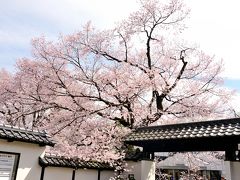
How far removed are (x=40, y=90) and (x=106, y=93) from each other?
3.62 metres

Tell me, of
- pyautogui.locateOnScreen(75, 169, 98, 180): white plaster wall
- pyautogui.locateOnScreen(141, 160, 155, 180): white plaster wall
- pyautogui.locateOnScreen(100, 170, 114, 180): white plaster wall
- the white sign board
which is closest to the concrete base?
pyautogui.locateOnScreen(141, 160, 155, 180): white plaster wall

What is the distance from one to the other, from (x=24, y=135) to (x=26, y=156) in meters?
0.72

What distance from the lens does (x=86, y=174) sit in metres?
10.5

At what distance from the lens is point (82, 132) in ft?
44.5

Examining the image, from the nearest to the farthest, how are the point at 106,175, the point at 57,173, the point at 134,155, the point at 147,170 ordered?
1. the point at 147,170
2. the point at 57,173
3. the point at 106,175
4. the point at 134,155

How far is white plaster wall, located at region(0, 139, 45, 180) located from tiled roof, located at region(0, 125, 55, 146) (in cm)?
26

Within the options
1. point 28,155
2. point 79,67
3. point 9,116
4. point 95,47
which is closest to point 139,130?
point 28,155

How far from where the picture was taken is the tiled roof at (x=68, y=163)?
8922mm

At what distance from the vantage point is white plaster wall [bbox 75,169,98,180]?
398 inches

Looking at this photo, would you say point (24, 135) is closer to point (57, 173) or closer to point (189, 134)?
point (57, 173)

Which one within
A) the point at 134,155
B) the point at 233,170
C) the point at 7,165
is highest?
the point at 134,155

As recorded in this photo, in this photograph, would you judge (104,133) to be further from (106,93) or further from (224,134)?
(224,134)

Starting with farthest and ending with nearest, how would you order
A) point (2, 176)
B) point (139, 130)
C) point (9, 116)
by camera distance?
point (9, 116) → point (139, 130) → point (2, 176)

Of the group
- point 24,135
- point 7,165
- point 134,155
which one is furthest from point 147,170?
point 7,165
